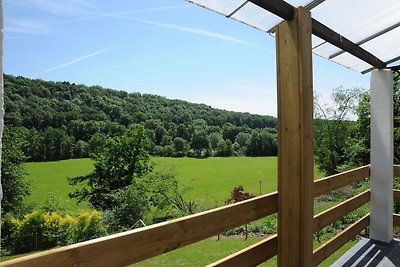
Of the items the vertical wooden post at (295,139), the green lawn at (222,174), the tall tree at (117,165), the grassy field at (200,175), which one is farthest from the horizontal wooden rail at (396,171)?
the green lawn at (222,174)

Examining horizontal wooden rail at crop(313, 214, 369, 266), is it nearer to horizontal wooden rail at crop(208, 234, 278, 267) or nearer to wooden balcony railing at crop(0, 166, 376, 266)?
wooden balcony railing at crop(0, 166, 376, 266)

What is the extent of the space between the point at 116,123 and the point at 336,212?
26.7m

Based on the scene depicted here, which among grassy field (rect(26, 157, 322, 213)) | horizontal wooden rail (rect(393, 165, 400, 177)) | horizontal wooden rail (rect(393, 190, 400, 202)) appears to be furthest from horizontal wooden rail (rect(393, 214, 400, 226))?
grassy field (rect(26, 157, 322, 213))

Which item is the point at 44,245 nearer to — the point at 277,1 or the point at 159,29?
the point at 277,1

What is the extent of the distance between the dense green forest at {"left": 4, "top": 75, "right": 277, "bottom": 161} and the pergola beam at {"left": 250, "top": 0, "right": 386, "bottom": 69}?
17718mm

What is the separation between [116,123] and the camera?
27.8 meters

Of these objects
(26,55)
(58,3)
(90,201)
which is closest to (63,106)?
(90,201)

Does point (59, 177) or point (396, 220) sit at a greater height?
point (396, 220)

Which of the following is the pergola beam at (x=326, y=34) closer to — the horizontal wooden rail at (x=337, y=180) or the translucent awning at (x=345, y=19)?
the translucent awning at (x=345, y=19)

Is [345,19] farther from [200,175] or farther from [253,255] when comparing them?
[200,175]

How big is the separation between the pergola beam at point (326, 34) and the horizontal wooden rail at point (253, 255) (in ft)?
3.99

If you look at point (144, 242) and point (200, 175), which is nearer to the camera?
point (144, 242)

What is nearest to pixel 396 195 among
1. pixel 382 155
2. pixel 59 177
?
pixel 382 155

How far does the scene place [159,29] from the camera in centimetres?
3697
